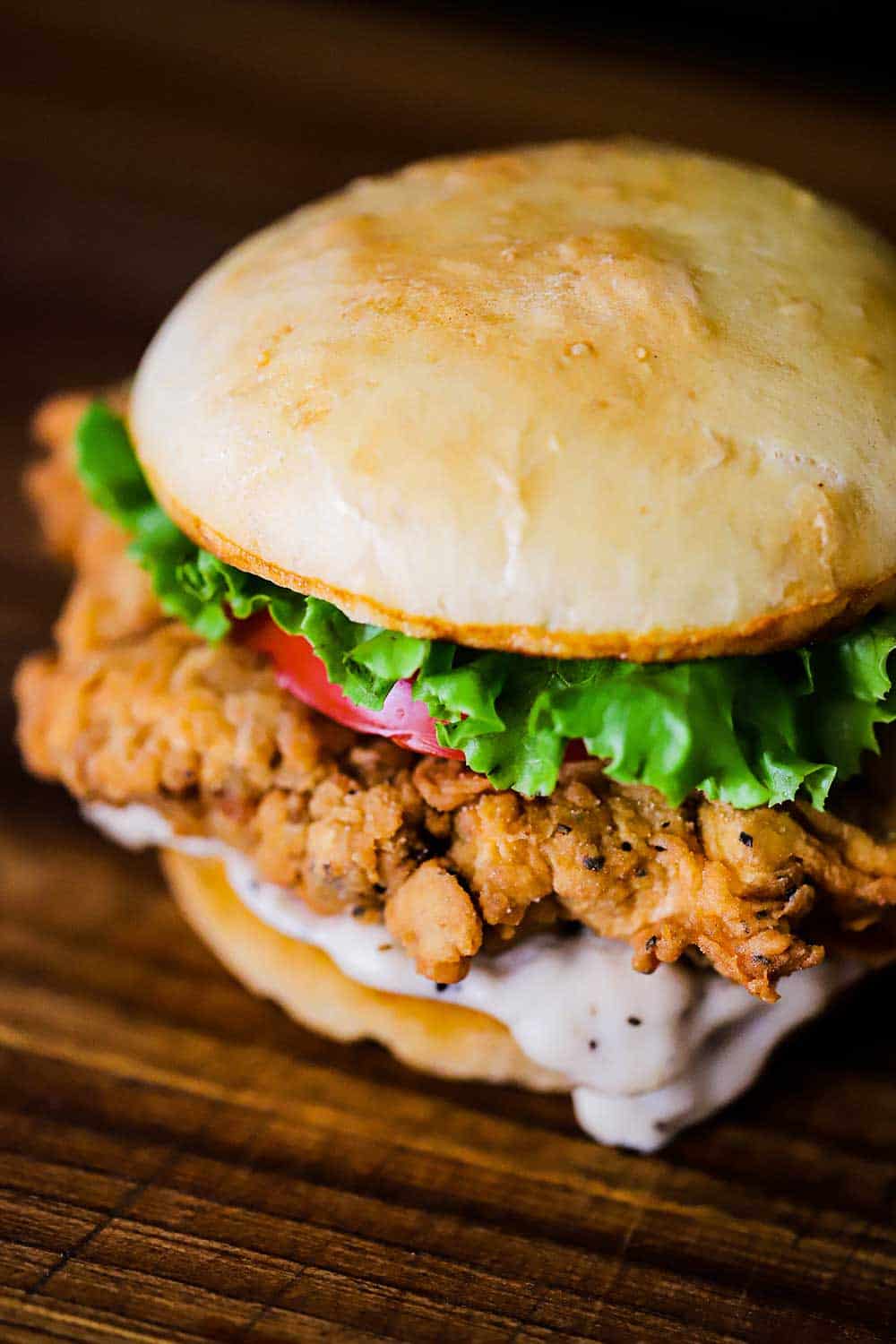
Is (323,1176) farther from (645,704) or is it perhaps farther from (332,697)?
(645,704)

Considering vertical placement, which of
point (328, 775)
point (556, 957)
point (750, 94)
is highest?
point (750, 94)

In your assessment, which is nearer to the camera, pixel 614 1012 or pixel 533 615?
pixel 533 615

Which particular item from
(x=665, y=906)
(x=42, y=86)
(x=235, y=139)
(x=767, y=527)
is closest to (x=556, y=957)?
(x=665, y=906)

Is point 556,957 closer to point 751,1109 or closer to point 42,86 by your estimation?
point 751,1109

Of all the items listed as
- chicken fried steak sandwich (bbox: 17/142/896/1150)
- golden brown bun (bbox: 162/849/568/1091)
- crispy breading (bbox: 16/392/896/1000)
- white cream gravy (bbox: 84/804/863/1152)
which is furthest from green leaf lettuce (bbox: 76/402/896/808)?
golden brown bun (bbox: 162/849/568/1091)

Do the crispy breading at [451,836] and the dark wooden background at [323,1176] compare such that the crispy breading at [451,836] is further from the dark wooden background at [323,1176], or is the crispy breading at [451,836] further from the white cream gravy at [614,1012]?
the dark wooden background at [323,1176]

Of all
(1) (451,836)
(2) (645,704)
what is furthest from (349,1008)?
(2) (645,704)
